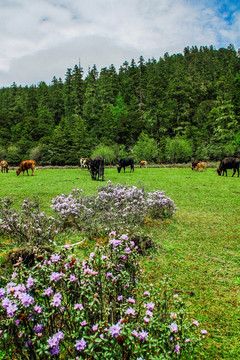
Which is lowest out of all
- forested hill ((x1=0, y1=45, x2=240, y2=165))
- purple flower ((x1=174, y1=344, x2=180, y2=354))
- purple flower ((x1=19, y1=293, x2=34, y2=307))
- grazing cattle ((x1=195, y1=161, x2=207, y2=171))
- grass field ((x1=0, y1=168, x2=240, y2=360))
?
grass field ((x1=0, y1=168, x2=240, y2=360))

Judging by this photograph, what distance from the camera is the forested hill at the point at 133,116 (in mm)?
43906

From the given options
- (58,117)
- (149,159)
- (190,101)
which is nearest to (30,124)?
(58,117)

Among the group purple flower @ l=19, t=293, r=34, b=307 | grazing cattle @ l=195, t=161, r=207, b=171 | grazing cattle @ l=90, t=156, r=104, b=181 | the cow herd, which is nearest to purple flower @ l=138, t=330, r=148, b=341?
purple flower @ l=19, t=293, r=34, b=307

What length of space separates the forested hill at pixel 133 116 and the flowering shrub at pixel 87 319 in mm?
36012

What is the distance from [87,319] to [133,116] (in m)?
61.7

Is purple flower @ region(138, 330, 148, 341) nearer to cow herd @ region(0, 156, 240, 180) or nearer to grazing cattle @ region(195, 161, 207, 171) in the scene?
cow herd @ region(0, 156, 240, 180)

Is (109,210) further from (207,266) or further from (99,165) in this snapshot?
(99,165)

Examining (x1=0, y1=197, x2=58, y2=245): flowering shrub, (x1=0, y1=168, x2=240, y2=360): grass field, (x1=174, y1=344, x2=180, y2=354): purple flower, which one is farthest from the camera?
(x1=0, y1=197, x2=58, y2=245): flowering shrub

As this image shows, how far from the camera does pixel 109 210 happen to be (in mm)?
6289

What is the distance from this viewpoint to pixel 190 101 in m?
58.5

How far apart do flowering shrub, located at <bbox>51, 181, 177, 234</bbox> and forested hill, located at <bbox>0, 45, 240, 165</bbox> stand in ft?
102

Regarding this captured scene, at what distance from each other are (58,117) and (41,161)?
3614cm

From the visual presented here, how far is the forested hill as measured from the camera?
1729 inches

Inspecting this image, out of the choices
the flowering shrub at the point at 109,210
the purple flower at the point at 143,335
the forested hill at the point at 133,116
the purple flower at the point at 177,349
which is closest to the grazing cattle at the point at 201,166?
the forested hill at the point at 133,116
